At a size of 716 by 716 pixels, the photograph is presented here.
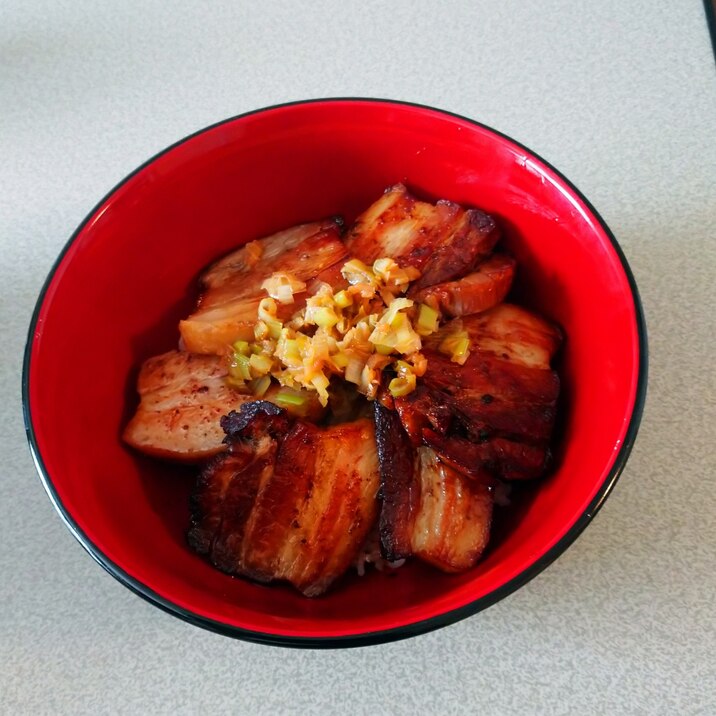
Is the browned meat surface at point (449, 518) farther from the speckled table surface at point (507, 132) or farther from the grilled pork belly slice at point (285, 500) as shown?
the speckled table surface at point (507, 132)

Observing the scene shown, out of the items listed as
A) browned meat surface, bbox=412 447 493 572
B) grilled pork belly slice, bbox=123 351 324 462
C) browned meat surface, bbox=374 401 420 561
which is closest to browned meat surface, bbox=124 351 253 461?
grilled pork belly slice, bbox=123 351 324 462

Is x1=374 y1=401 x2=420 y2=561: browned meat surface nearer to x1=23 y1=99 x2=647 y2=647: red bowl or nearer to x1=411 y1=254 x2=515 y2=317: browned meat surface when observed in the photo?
x1=23 y1=99 x2=647 y2=647: red bowl

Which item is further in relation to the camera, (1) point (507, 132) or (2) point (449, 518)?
(1) point (507, 132)

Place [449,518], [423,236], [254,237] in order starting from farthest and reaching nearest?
[254,237], [423,236], [449,518]

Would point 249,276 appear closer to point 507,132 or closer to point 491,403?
point 491,403

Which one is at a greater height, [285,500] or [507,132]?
[507,132]

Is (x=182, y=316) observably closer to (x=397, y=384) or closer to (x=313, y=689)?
(x=397, y=384)

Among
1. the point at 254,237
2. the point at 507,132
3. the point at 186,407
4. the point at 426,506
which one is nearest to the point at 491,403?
the point at 426,506

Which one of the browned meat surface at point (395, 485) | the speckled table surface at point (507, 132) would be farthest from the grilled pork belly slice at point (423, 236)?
the speckled table surface at point (507, 132)
